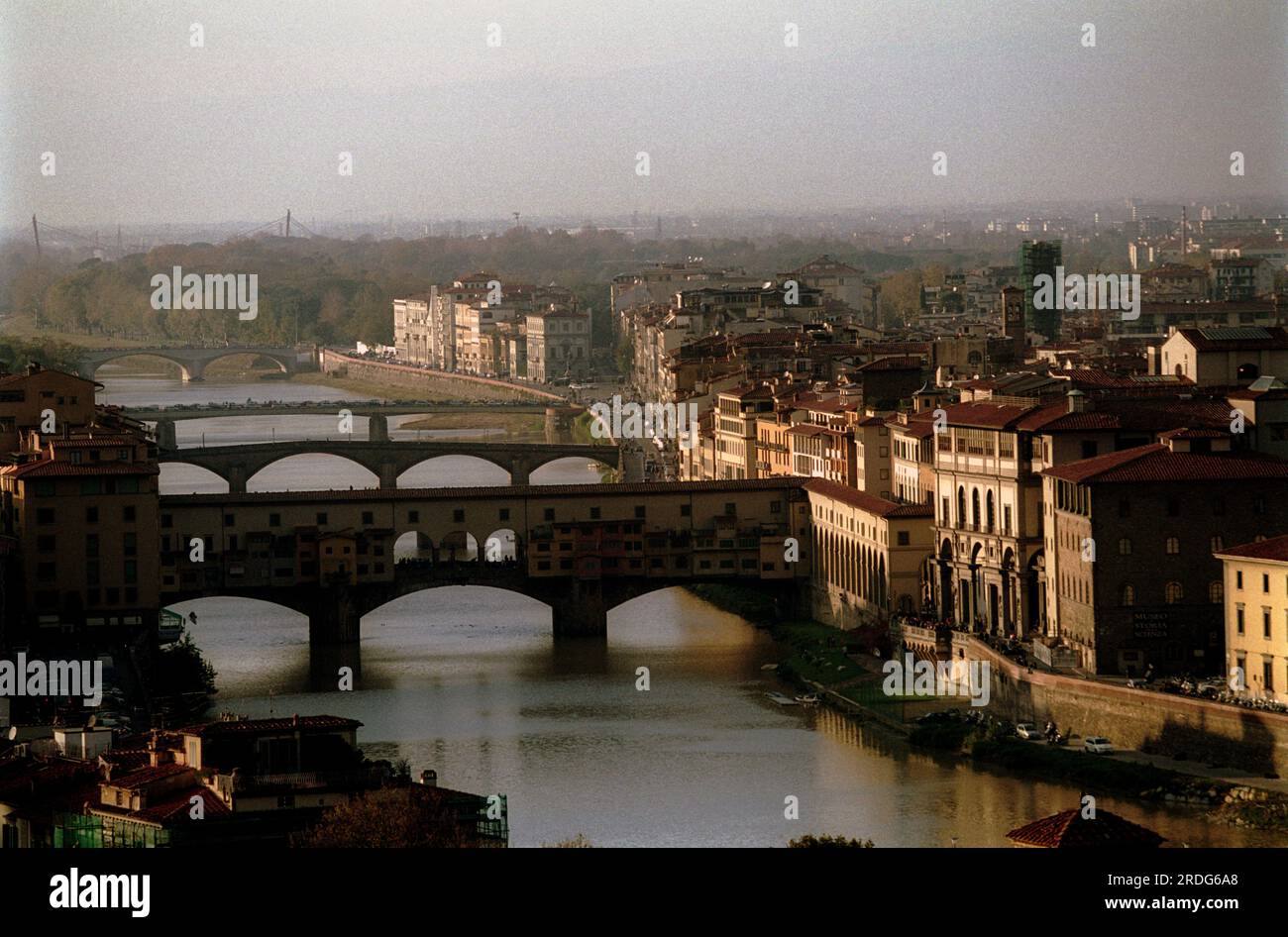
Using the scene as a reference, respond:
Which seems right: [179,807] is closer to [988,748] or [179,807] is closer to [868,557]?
[988,748]

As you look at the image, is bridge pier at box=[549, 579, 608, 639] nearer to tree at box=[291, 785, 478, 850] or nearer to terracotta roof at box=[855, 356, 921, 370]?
terracotta roof at box=[855, 356, 921, 370]

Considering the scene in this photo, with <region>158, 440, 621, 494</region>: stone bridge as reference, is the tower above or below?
above

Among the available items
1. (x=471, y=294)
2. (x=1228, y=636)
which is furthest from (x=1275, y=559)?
(x=471, y=294)

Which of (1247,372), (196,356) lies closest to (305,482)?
(1247,372)

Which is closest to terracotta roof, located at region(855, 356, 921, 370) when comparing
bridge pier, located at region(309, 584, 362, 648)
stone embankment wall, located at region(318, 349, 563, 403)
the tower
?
bridge pier, located at region(309, 584, 362, 648)

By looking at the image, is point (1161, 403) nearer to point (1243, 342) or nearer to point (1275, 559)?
point (1243, 342)

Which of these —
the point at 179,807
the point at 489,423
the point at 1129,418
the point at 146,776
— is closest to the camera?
the point at 179,807
